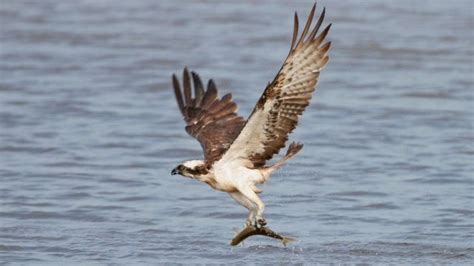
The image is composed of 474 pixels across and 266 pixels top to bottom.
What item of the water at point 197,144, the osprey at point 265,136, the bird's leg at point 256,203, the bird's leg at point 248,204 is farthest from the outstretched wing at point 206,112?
the bird's leg at point 256,203

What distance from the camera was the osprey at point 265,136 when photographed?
7707 mm

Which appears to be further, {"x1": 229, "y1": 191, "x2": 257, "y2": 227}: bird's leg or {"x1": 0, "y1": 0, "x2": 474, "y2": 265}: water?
{"x1": 0, "y1": 0, "x2": 474, "y2": 265}: water

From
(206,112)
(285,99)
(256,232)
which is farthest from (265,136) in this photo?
(206,112)

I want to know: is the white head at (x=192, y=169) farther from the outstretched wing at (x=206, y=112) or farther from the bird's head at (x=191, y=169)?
the outstretched wing at (x=206, y=112)

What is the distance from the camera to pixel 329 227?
379 inches

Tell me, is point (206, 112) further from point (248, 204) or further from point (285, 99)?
point (285, 99)

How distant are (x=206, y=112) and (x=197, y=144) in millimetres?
2921

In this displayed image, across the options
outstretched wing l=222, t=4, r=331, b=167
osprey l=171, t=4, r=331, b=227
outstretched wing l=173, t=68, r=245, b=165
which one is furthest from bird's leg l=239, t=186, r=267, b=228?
outstretched wing l=173, t=68, r=245, b=165

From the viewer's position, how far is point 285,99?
25.7 ft

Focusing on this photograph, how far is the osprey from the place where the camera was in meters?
7.71

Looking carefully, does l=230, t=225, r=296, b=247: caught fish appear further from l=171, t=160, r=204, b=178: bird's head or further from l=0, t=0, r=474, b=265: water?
l=0, t=0, r=474, b=265: water

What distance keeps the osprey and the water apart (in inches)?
34.1

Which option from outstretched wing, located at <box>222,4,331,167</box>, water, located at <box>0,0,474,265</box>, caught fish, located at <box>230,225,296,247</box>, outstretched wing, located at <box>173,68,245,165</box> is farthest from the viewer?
water, located at <box>0,0,474,265</box>

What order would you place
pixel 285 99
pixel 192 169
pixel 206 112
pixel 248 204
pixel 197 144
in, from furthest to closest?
pixel 197 144
pixel 206 112
pixel 248 204
pixel 192 169
pixel 285 99
